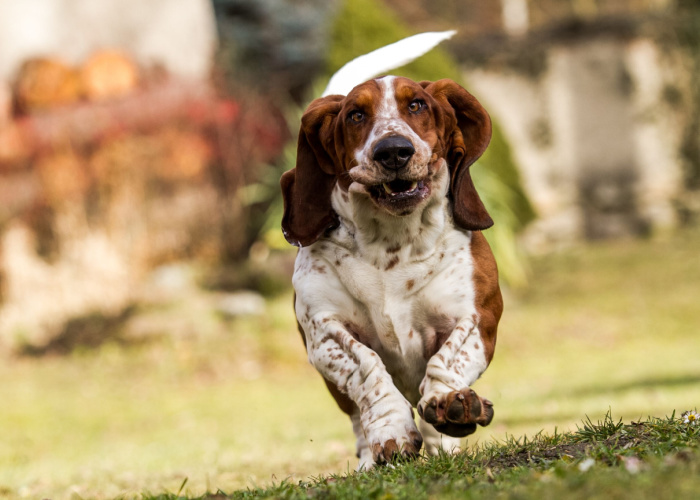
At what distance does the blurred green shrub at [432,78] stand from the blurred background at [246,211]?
0.15 ft

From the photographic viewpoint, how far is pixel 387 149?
3523mm

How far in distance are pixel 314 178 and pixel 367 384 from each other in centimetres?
93

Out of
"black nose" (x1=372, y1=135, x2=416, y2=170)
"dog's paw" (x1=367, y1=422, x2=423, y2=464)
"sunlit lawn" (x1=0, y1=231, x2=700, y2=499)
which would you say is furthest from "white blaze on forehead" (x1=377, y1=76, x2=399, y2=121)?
"sunlit lawn" (x1=0, y1=231, x2=700, y2=499)

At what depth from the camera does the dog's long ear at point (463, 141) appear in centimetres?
398

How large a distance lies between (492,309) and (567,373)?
6296 millimetres

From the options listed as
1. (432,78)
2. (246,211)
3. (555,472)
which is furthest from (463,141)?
(246,211)

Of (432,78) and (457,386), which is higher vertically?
(432,78)

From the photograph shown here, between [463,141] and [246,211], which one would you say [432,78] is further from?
[463,141]

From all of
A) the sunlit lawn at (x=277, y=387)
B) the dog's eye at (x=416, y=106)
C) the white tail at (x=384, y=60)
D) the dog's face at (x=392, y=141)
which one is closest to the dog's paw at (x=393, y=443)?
the dog's face at (x=392, y=141)

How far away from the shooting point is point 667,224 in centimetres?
1652

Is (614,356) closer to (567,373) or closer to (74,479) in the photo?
(567,373)

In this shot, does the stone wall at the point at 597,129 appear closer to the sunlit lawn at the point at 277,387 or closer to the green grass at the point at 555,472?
the sunlit lawn at the point at 277,387

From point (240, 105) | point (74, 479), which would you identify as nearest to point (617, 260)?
point (240, 105)

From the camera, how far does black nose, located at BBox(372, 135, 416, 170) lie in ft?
11.6
